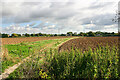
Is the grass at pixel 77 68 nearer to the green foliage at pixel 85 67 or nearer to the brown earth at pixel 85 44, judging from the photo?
the green foliage at pixel 85 67

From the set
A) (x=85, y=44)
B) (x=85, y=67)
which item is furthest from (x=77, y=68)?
(x=85, y=44)

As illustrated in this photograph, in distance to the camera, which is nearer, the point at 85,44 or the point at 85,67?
the point at 85,67

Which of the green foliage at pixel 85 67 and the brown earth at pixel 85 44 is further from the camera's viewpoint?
the brown earth at pixel 85 44

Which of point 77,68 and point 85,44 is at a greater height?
point 85,44

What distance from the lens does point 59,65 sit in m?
4.23

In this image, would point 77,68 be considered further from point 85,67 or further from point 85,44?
point 85,44

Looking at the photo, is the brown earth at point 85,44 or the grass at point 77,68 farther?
the brown earth at point 85,44

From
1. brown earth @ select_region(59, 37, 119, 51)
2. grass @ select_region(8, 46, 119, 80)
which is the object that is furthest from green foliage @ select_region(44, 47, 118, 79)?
brown earth @ select_region(59, 37, 119, 51)

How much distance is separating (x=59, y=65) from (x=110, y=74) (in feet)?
6.23

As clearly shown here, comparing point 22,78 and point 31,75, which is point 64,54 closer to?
point 31,75

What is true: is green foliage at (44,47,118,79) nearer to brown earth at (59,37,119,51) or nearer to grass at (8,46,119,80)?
grass at (8,46,119,80)

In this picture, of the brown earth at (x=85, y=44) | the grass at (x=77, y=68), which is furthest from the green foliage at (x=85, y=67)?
the brown earth at (x=85, y=44)

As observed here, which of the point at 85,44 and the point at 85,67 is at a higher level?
the point at 85,44

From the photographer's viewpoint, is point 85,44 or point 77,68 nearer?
point 77,68
